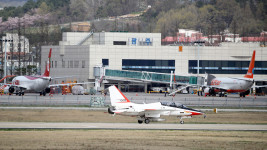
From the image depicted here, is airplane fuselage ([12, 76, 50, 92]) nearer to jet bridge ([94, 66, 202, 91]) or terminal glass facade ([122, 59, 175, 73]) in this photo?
jet bridge ([94, 66, 202, 91])

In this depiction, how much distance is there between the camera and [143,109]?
55125 millimetres

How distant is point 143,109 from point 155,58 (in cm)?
10041

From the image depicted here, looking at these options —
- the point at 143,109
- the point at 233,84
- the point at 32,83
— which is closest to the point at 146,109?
the point at 143,109

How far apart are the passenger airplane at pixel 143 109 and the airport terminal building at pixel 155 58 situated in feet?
309

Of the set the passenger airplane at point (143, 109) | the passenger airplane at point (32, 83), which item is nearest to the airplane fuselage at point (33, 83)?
the passenger airplane at point (32, 83)

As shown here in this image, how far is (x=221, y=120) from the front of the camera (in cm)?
6322

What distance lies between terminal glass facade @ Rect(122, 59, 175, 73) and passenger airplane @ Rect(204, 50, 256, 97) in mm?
30578

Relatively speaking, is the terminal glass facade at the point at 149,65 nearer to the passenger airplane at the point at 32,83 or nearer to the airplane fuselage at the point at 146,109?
the passenger airplane at the point at 32,83

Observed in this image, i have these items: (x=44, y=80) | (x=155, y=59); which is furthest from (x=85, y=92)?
(x=155, y=59)

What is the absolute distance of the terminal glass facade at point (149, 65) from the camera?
154125 millimetres

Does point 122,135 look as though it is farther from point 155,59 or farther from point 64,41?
point 64,41

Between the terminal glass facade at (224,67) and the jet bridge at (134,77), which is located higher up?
the terminal glass facade at (224,67)

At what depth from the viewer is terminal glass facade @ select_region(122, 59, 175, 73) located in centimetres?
15412

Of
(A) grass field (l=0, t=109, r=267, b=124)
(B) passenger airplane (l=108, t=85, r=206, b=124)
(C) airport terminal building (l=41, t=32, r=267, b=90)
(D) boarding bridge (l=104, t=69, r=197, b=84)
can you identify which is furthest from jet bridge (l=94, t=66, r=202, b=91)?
(B) passenger airplane (l=108, t=85, r=206, b=124)
